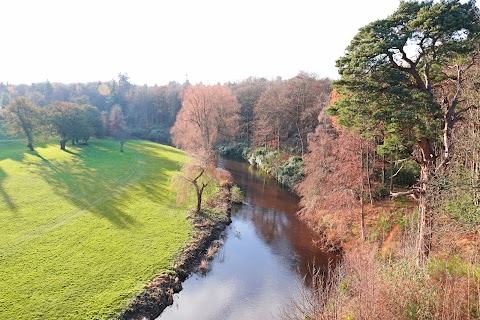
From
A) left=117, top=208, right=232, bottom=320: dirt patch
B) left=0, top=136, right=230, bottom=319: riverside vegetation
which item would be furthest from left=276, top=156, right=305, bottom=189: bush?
left=0, top=136, right=230, bottom=319: riverside vegetation

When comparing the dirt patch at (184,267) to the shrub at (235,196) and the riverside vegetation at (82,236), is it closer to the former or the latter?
the riverside vegetation at (82,236)

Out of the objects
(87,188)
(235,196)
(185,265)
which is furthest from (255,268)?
(87,188)

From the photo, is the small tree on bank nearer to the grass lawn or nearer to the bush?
the grass lawn

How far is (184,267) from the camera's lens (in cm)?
1852

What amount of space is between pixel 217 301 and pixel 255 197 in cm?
1742

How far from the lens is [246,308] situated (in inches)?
614

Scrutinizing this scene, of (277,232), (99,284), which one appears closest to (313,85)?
(277,232)

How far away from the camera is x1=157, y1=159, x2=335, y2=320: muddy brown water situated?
613 inches

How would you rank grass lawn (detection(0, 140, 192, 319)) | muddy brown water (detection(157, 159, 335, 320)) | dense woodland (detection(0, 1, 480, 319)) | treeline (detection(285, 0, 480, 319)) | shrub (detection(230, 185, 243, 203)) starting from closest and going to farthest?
dense woodland (detection(0, 1, 480, 319)) < treeline (detection(285, 0, 480, 319)) < grass lawn (detection(0, 140, 192, 319)) < muddy brown water (detection(157, 159, 335, 320)) < shrub (detection(230, 185, 243, 203))

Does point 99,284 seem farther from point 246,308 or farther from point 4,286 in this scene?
point 246,308

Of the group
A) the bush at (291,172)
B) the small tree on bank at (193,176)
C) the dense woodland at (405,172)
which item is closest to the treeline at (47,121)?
the dense woodland at (405,172)

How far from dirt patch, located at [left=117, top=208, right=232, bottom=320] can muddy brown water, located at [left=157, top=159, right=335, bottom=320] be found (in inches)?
19.1

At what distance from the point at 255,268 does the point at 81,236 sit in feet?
38.6

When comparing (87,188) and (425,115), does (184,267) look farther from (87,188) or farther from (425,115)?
(87,188)
